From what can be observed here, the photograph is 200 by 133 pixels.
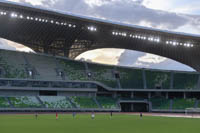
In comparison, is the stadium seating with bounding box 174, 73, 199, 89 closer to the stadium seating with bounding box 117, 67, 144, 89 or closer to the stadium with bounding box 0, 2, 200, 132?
the stadium with bounding box 0, 2, 200, 132

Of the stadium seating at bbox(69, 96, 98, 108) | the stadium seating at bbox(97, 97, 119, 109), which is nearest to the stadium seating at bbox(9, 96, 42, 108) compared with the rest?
the stadium seating at bbox(69, 96, 98, 108)

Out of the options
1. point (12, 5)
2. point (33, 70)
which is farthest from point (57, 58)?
point (12, 5)

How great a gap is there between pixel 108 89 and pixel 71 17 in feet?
63.6

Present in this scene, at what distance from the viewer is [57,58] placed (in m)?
73.6

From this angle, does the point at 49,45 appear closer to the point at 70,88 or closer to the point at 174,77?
the point at 70,88

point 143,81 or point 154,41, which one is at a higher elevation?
point 154,41

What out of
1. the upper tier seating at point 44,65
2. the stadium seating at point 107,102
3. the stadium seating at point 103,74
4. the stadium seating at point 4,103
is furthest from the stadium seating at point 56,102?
the stadium seating at point 103,74

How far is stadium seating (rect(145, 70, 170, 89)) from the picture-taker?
7081 centimetres

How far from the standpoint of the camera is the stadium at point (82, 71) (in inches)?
2356

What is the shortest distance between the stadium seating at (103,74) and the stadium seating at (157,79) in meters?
8.91

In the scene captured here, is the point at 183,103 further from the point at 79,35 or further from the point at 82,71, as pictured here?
the point at 79,35

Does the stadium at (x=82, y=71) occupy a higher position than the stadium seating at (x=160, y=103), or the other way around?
the stadium at (x=82, y=71)

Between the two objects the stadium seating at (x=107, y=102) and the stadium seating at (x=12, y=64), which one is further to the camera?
the stadium seating at (x=107, y=102)

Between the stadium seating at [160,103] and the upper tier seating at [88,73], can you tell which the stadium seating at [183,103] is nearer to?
the stadium seating at [160,103]
